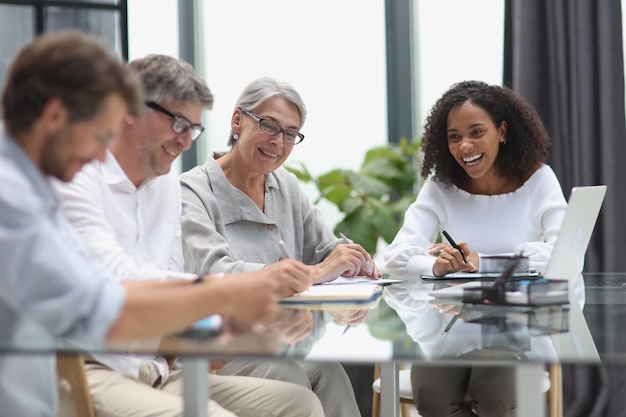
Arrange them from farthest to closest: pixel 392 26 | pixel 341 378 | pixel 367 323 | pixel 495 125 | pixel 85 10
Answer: pixel 392 26
pixel 85 10
pixel 495 125
pixel 341 378
pixel 367 323

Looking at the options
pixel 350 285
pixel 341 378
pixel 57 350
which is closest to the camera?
pixel 57 350

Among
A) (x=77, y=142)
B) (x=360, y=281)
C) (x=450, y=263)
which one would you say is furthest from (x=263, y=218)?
(x=77, y=142)

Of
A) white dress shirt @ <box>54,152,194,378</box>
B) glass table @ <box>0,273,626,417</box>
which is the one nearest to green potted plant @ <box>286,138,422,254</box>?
white dress shirt @ <box>54,152,194,378</box>

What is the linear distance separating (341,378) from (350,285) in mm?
335

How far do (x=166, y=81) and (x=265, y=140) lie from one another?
0.61 metres

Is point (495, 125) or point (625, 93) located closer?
point (495, 125)

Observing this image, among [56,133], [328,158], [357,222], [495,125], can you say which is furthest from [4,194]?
[328,158]

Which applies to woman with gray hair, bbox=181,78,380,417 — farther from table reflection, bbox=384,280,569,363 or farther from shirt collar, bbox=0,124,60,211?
shirt collar, bbox=0,124,60,211

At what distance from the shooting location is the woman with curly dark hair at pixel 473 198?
2463 mm

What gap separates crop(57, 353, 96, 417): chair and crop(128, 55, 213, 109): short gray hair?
0.64 meters

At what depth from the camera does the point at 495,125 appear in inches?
113

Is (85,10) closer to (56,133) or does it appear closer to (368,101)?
(368,101)

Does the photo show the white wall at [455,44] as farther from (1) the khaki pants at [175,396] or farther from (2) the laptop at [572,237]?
(1) the khaki pants at [175,396]

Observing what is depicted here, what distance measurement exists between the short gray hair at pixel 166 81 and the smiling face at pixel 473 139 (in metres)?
1.19
